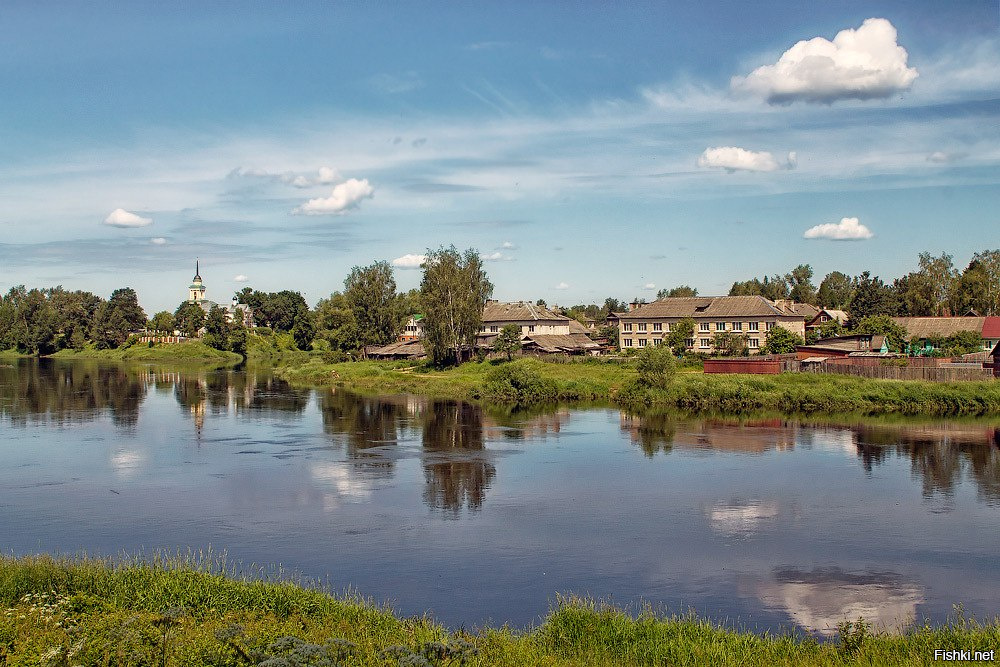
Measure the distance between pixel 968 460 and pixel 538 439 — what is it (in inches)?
657

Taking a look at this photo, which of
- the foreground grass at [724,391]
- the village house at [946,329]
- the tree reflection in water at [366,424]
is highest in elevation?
the village house at [946,329]

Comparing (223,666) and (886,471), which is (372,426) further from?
(223,666)

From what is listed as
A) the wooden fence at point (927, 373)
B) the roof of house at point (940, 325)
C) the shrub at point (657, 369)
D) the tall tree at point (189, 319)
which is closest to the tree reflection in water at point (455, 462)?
the shrub at point (657, 369)

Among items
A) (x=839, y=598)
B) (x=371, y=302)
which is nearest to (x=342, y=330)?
(x=371, y=302)

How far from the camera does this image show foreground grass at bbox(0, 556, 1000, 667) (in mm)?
12273

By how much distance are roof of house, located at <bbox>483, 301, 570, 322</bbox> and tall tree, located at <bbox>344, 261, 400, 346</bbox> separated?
42.3 feet

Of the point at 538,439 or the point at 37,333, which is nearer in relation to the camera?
the point at 538,439

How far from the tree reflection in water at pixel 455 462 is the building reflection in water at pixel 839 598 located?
9.39m

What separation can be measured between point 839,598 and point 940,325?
5484 centimetres

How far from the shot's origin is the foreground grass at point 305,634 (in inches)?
483

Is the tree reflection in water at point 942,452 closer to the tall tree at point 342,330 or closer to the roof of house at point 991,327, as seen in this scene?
the roof of house at point 991,327

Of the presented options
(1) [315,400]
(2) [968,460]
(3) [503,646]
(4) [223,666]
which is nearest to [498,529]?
(3) [503,646]

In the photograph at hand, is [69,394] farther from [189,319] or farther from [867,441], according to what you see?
[189,319]

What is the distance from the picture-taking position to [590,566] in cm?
1891
